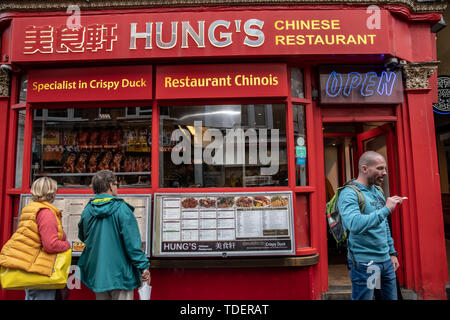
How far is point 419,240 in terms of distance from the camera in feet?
15.9

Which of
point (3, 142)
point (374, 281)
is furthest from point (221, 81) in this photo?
point (3, 142)

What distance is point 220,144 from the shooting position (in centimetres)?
512

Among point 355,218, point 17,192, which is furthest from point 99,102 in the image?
point 355,218

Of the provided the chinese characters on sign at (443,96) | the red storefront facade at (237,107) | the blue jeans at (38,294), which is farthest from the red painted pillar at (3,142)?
the chinese characters on sign at (443,96)

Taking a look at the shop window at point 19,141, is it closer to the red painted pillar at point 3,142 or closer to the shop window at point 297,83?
the red painted pillar at point 3,142

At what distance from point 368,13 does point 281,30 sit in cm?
145

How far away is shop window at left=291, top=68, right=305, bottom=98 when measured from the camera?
5.07 metres

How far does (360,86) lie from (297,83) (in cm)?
104

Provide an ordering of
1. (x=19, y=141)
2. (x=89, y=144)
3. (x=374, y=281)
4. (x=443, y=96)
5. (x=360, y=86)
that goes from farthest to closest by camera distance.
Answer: (x=443, y=96) → (x=89, y=144) → (x=19, y=141) → (x=360, y=86) → (x=374, y=281)

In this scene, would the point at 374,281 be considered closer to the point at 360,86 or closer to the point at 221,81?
the point at 360,86

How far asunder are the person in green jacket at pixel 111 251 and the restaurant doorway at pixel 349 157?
3700 mm

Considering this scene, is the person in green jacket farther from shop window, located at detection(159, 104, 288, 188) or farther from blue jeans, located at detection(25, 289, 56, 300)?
shop window, located at detection(159, 104, 288, 188)

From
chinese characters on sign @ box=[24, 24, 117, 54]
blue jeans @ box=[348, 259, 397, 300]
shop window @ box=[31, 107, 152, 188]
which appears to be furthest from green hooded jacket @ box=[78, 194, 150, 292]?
chinese characters on sign @ box=[24, 24, 117, 54]

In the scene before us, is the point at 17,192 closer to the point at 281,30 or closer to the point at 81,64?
the point at 81,64
